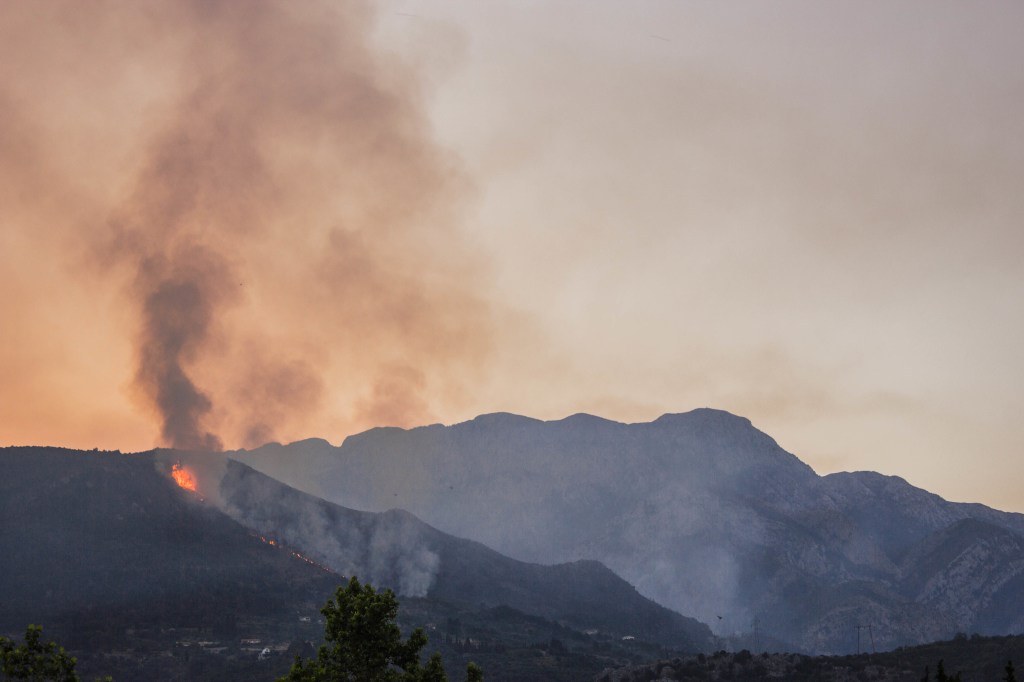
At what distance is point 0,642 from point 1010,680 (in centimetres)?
6927

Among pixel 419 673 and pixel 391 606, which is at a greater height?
pixel 391 606

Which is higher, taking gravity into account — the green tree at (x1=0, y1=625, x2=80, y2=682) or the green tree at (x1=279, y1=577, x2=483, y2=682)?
the green tree at (x1=279, y1=577, x2=483, y2=682)

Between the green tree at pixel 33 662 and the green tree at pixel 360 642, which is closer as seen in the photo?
the green tree at pixel 33 662

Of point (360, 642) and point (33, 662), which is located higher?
point (360, 642)

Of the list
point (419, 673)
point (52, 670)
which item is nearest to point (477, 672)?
point (419, 673)

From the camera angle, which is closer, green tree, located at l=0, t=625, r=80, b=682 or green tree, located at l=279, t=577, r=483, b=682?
green tree, located at l=0, t=625, r=80, b=682

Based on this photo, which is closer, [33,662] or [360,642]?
[33,662]

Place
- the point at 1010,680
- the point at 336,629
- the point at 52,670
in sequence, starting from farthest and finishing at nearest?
the point at 1010,680 → the point at 336,629 → the point at 52,670

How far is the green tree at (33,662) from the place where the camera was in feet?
176

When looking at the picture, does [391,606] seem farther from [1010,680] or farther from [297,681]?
[1010,680]

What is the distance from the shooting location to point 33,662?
5500 centimetres

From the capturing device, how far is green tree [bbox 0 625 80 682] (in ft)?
176

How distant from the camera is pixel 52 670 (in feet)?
181

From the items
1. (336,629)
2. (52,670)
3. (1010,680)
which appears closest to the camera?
(52,670)
